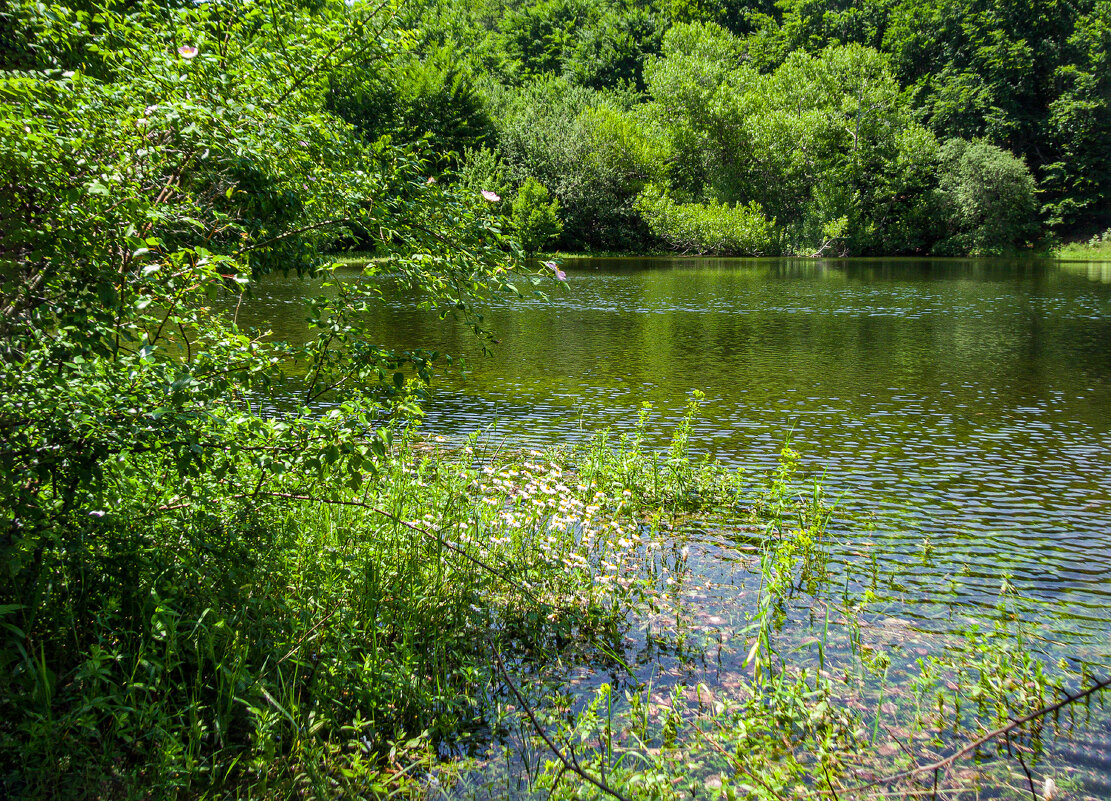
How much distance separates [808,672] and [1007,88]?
8130 centimetres

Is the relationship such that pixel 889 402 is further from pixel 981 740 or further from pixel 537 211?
pixel 537 211

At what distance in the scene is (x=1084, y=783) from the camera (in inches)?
159

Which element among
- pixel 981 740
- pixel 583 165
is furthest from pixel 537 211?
pixel 981 740

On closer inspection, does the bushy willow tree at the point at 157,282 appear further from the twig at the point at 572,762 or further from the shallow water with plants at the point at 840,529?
the shallow water with plants at the point at 840,529

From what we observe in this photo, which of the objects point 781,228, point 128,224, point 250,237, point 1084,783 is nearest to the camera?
point 128,224

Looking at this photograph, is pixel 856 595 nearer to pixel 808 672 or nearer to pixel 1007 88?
pixel 808 672

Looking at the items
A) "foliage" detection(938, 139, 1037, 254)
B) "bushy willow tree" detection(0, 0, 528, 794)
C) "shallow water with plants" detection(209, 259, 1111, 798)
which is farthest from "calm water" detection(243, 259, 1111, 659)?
"foliage" detection(938, 139, 1037, 254)

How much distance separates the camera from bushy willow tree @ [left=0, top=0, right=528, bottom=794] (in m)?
3.56

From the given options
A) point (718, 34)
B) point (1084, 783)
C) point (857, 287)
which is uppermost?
point (718, 34)

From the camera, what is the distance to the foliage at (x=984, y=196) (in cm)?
6091

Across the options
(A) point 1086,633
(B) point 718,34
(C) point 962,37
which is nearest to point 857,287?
(A) point 1086,633

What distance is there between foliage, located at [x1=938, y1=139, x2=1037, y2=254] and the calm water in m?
34.6

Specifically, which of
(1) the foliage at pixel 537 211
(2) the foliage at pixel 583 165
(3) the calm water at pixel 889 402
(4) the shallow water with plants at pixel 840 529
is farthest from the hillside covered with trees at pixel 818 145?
(4) the shallow water with plants at pixel 840 529

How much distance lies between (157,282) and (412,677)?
256 centimetres
